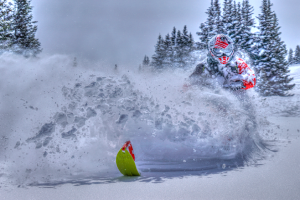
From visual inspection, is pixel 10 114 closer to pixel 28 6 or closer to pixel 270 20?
pixel 28 6

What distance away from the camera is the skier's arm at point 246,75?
274 inches

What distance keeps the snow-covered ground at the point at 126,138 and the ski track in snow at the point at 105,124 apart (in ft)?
0.07

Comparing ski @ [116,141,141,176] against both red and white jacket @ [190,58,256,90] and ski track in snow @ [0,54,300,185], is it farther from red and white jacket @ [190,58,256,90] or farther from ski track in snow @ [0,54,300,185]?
red and white jacket @ [190,58,256,90]

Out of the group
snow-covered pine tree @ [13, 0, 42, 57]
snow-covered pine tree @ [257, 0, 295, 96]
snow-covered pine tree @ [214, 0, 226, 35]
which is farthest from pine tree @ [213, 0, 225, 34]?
snow-covered pine tree @ [13, 0, 42, 57]

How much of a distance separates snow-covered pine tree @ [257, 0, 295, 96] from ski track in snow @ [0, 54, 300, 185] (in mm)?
25980

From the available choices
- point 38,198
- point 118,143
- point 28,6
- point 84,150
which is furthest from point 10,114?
point 28,6

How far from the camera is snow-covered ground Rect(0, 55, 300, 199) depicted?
3844 mm

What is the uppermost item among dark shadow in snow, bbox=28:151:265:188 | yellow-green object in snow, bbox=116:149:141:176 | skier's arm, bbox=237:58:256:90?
skier's arm, bbox=237:58:256:90

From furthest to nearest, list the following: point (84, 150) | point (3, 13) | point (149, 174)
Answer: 1. point (3, 13)
2. point (84, 150)
3. point (149, 174)

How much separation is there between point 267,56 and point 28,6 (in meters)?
28.5

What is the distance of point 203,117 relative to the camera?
6047 millimetres

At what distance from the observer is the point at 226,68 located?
723 cm

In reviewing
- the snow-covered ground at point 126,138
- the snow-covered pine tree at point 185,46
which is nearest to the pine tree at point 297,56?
the snow-covered pine tree at point 185,46

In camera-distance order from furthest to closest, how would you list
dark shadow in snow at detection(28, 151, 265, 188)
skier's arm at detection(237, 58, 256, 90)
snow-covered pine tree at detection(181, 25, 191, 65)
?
snow-covered pine tree at detection(181, 25, 191, 65), skier's arm at detection(237, 58, 256, 90), dark shadow in snow at detection(28, 151, 265, 188)
